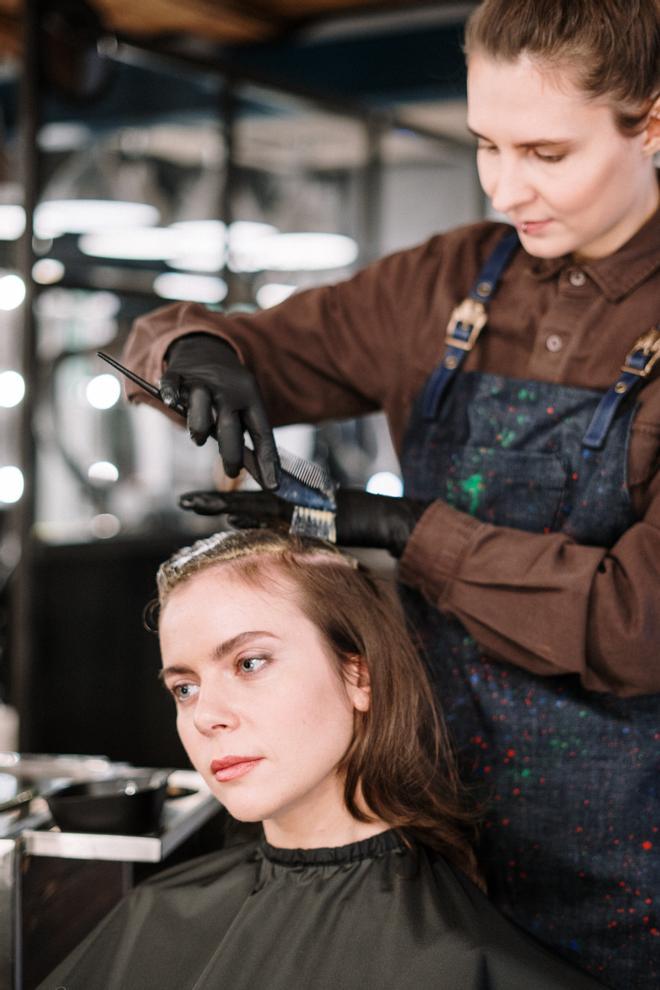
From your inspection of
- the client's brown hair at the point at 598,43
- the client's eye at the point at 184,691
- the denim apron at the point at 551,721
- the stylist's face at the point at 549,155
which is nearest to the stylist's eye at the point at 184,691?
the client's eye at the point at 184,691

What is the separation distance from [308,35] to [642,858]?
538 cm

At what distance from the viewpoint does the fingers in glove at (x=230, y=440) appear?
1.53m

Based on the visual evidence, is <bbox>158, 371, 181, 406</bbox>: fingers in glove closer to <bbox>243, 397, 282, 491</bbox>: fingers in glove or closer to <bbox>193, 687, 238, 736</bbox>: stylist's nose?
<bbox>243, 397, 282, 491</bbox>: fingers in glove

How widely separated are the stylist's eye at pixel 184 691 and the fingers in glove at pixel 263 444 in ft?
0.94

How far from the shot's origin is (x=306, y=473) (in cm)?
A: 165

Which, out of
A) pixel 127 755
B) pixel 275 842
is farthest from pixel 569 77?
pixel 127 755

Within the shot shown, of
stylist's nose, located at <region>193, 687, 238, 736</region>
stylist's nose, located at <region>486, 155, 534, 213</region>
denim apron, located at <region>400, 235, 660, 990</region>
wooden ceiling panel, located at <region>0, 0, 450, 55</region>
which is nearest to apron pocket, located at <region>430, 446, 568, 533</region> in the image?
denim apron, located at <region>400, 235, 660, 990</region>

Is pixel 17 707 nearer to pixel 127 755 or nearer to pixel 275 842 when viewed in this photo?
pixel 127 755

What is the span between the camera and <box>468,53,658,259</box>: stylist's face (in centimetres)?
148

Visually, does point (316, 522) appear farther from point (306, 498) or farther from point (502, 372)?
point (502, 372)

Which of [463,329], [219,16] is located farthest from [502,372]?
[219,16]

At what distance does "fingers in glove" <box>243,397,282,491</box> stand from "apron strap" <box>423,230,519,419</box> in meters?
0.30

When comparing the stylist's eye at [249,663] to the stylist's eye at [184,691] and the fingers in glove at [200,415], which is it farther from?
the fingers in glove at [200,415]

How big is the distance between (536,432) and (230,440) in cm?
43
